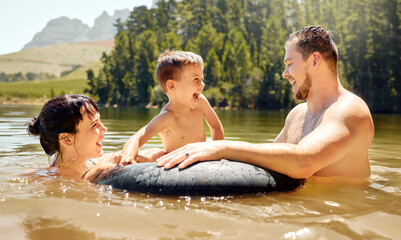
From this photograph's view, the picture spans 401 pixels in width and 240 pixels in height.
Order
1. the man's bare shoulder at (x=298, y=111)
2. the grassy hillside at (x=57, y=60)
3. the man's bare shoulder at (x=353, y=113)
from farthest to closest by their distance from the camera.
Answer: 1. the grassy hillside at (x=57, y=60)
2. the man's bare shoulder at (x=298, y=111)
3. the man's bare shoulder at (x=353, y=113)

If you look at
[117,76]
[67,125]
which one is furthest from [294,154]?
[117,76]

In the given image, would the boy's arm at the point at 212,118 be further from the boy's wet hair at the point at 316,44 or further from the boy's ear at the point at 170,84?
the boy's wet hair at the point at 316,44

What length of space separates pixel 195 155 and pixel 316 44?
6.07 ft

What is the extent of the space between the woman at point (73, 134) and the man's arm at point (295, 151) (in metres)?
0.96

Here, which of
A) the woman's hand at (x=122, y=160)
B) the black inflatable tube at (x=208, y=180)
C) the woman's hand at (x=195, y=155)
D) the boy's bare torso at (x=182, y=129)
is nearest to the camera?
the black inflatable tube at (x=208, y=180)

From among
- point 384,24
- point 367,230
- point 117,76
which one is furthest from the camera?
point 117,76

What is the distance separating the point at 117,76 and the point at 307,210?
76.1 m

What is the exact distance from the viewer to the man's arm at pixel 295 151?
347cm

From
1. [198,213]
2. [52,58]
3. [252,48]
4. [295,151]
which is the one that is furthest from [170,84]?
[52,58]

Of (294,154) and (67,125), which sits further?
(67,125)

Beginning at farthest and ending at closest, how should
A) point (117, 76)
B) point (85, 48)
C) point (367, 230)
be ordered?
point (85, 48)
point (117, 76)
point (367, 230)

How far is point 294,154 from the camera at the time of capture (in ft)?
11.3

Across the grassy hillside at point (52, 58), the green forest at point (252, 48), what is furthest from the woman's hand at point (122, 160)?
the grassy hillside at point (52, 58)

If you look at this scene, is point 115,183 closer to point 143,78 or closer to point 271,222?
point 271,222
